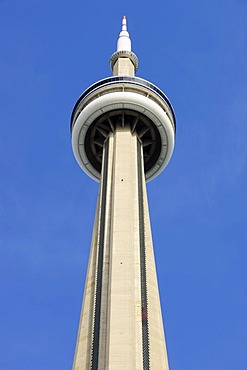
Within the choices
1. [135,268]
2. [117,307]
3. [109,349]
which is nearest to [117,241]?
[135,268]

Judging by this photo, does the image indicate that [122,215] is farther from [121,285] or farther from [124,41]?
[124,41]

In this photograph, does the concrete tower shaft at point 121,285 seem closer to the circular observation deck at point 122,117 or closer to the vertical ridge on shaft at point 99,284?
the vertical ridge on shaft at point 99,284

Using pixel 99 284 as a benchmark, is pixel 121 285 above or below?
below

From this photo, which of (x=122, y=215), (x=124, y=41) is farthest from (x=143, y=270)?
(x=124, y=41)

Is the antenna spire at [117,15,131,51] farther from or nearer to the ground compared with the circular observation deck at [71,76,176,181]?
farther from the ground

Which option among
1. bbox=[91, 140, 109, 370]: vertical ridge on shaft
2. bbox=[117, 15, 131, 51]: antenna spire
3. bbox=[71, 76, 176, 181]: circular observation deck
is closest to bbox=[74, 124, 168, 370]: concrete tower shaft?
bbox=[91, 140, 109, 370]: vertical ridge on shaft

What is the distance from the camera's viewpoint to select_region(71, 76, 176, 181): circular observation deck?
5203cm

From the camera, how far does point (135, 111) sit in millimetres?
52562

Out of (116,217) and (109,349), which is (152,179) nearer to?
(116,217)

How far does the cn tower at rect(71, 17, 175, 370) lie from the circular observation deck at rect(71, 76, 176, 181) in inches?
3.5

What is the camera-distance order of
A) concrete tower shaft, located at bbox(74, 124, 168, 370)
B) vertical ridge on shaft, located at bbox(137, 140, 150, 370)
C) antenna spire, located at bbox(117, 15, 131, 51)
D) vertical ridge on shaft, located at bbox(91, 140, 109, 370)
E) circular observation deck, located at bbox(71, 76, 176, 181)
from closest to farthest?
concrete tower shaft, located at bbox(74, 124, 168, 370) → vertical ridge on shaft, located at bbox(137, 140, 150, 370) → vertical ridge on shaft, located at bbox(91, 140, 109, 370) → circular observation deck, located at bbox(71, 76, 176, 181) → antenna spire, located at bbox(117, 15, 131, 51)

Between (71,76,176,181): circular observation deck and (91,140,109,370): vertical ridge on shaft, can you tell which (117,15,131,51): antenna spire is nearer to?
(71,76,176,181): circular observation deck

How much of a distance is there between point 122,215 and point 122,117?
1253 cm

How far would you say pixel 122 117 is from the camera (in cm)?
5275
